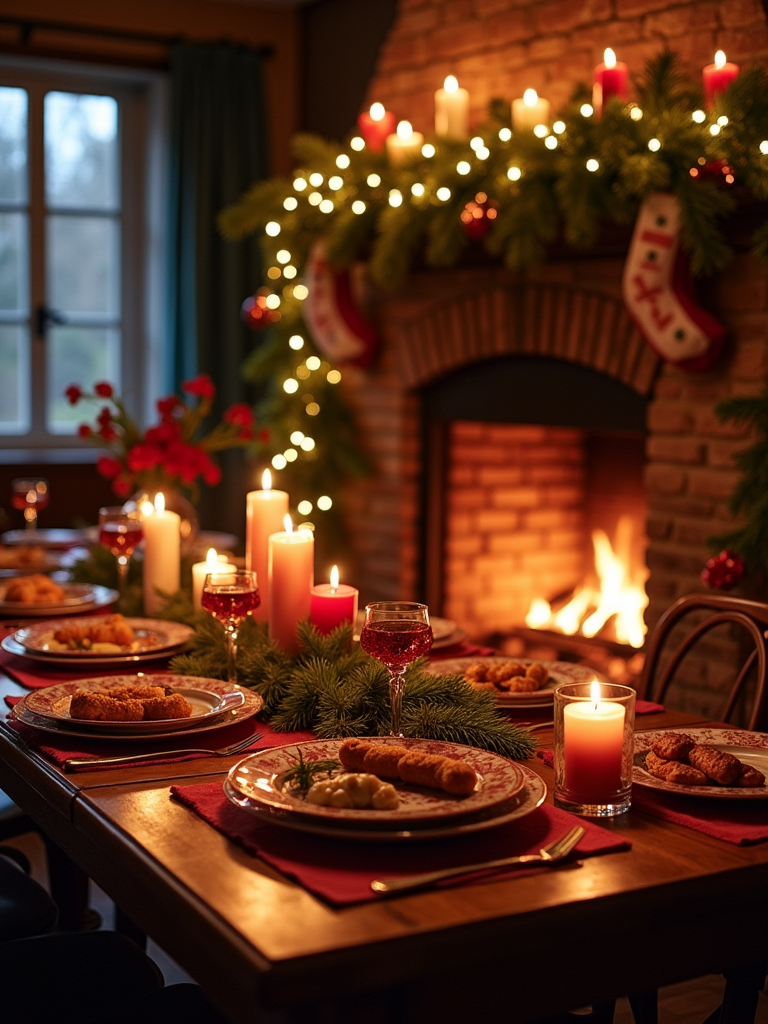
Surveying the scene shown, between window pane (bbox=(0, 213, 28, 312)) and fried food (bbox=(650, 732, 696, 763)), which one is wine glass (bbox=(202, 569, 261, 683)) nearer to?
fried food (bbox=(650, 732, 696, 763))

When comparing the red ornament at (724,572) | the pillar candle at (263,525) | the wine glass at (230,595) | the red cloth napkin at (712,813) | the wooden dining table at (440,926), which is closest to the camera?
the wooden dining table at (440,926)

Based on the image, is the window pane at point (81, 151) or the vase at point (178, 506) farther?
the window pane at point (81, 151)

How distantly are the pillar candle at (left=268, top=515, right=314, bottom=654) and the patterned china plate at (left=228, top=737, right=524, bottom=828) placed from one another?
0.41 meters

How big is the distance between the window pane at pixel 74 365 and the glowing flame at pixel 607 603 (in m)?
2.03

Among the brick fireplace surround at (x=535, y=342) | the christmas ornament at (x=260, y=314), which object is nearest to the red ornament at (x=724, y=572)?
the brick fireplace surround at (x=535, y=342)

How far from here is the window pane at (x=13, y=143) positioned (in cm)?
480

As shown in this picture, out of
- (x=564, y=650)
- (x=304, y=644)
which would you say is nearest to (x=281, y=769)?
(x=304, y=644)

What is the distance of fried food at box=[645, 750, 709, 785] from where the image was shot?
1.25 metres

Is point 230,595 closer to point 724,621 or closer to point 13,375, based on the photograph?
point 724,621

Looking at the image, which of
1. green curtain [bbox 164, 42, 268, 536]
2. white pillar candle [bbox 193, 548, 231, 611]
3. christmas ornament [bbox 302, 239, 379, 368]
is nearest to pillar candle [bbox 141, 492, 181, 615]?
white pillar candle [bbox 193, 548, 231, 611]

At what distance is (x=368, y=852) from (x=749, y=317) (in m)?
2.19

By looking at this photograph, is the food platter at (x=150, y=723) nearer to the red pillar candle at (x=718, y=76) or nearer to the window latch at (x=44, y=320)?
the red pillar candle at (x=718, y=76)

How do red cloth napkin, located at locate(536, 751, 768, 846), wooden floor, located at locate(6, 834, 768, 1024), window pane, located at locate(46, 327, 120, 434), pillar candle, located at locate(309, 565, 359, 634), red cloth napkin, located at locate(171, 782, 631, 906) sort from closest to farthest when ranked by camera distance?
red cloth napkin, located at locate(171, 782, 631, 906) → red cloth napkin, located at locate(536, 751, 768, 846) → pillar candle, located at locate(309, 565, 359, 634) → wooden floor, located at locate(6, 834, 768, 1024) → window pane, located at locate(46, 327, 120, 434)

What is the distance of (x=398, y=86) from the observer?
14.2 feet
